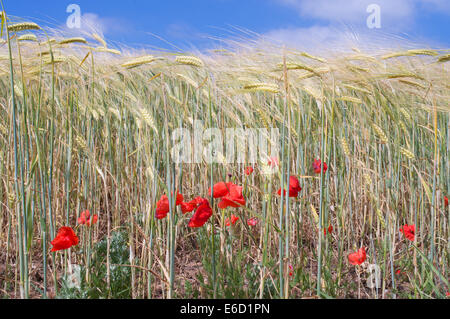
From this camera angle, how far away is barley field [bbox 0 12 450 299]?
986 millimetres

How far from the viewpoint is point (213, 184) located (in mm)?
1231

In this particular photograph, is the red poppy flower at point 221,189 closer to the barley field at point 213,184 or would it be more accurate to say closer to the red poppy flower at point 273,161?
the barley field at point 213,184

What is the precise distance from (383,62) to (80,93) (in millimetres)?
1131

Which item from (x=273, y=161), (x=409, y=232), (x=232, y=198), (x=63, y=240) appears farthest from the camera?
(x=409, y=232)

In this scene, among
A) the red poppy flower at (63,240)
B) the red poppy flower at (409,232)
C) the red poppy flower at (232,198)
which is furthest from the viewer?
the red poppy flower at (409,232)

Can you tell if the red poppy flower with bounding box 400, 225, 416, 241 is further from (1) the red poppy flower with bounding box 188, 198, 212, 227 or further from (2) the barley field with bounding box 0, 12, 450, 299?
(1) the red poppy flower with bounding box 188, 198, 212, 227

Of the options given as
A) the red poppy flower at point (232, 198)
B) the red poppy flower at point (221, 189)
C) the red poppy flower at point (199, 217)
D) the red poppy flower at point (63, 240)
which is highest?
the red poppy flower at point (221, 189)

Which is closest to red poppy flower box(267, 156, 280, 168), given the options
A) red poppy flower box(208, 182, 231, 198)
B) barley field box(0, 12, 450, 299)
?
barley field box(0, 12, 450, 299)

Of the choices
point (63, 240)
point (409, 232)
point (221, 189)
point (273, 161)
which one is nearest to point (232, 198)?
point (221, 189)

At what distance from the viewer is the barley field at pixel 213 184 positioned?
99 centimetres

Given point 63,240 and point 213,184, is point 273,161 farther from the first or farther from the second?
point 63,240

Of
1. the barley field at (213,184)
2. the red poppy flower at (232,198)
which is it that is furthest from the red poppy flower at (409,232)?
the red poppy flower at (232,198)

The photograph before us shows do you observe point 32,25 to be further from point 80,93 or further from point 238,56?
point 238,56

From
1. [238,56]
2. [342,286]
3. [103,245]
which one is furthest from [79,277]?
[238,56]
